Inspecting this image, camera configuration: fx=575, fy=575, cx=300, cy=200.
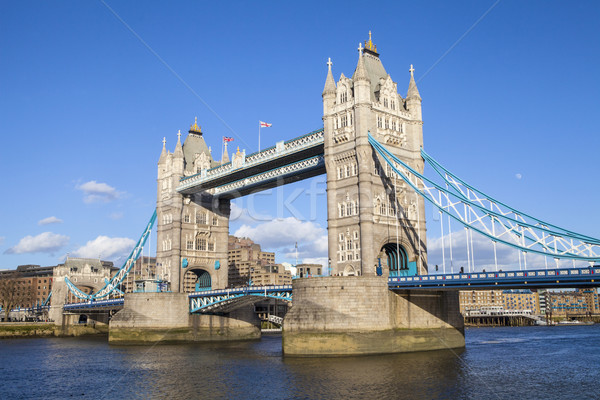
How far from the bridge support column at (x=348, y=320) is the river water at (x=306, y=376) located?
4.93ft

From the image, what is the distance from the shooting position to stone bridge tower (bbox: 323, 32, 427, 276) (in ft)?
181

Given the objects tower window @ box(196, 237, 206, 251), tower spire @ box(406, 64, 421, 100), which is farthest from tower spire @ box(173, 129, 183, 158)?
tower spire @ box(406, 64, 421, 100)

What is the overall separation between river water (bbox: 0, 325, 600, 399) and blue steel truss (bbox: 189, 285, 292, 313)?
23.6ft

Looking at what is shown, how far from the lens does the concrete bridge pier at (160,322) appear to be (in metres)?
70.2

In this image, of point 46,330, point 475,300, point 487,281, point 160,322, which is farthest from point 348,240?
point 475,300

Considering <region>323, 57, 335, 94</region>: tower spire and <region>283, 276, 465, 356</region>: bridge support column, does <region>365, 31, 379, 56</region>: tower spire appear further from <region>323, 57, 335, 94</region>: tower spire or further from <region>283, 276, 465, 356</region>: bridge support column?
<region>283, 276, 465, 356</region>: bridge support column

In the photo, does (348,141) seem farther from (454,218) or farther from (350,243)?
(454,218)

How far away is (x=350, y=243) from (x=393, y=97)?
16.0 metres

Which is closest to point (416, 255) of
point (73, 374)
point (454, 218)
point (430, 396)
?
point (454, 218)

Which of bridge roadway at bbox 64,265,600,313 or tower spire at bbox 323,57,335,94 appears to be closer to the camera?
bridge roadway at bbox 64,265,600,313

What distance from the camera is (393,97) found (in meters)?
59.7


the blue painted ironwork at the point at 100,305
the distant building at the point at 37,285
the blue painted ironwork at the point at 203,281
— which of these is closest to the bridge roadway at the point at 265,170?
the blue painted ironwork at the point at 203,281

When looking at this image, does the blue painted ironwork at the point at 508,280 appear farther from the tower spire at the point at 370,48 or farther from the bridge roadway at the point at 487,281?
the tower spire at the point at 370,48

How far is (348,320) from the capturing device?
47.1 m
